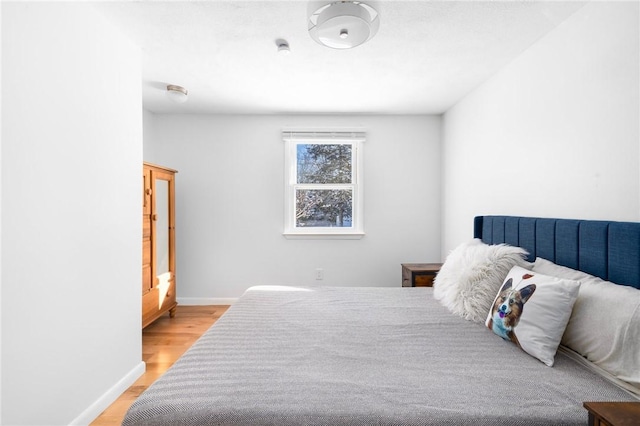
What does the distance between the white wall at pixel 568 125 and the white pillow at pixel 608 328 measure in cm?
49

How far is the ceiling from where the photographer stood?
1.82m

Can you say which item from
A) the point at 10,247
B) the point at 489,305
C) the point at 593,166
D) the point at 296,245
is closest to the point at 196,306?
the point at 296,245

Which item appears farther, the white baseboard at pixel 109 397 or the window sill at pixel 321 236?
the window sill at pixel 321 236

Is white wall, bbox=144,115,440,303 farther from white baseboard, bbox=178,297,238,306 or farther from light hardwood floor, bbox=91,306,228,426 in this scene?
light hardwood floor, bbox=91,306,228,426

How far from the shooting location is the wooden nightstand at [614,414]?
786 mm

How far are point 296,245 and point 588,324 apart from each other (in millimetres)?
2909

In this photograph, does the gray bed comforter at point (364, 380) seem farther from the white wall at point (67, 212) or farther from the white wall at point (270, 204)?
the white wall at point (270, 204)

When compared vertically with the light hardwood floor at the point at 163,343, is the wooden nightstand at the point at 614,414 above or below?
above

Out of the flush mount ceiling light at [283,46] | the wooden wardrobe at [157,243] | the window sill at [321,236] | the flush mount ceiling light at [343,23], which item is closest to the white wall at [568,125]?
the flush mount ceiling light at [343,23]

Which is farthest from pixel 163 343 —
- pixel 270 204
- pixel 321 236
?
pixel 321 236

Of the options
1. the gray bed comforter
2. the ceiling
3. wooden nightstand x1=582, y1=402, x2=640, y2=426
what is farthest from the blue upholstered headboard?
the ceiling

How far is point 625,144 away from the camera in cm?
154

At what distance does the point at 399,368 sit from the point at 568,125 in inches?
69.2

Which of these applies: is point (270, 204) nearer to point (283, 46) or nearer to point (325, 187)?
point (325, 187)
